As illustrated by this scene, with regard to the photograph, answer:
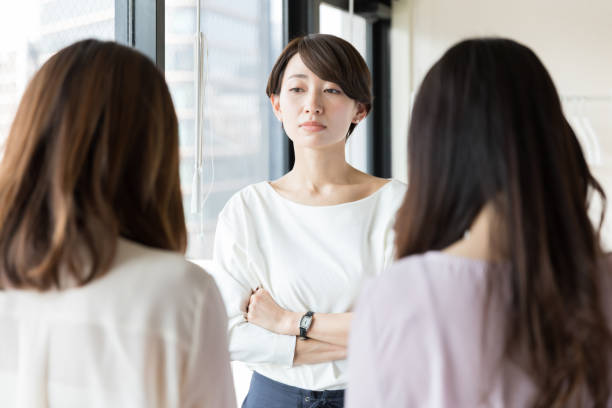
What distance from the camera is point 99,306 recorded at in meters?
0.66

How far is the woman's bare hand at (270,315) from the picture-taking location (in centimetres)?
125

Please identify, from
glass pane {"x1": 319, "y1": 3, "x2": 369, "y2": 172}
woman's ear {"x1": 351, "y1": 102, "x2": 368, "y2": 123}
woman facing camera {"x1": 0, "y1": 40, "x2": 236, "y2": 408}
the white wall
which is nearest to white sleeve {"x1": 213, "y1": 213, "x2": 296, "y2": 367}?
woman's ear {"x1": 351, "y1": 102, "x2": 368, "y2": 123}

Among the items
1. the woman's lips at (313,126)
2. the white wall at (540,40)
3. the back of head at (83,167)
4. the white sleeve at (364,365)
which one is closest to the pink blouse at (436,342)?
the white sleeve at (364,365)

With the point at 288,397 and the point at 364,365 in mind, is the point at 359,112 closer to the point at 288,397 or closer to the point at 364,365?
the point at 288,397

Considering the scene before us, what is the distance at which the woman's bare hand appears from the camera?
125 centimetres

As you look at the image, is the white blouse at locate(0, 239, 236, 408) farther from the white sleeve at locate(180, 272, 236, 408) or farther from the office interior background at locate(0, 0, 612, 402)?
the office interior background at locate(0, 0, 612, 402)

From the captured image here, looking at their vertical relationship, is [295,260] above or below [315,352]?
above

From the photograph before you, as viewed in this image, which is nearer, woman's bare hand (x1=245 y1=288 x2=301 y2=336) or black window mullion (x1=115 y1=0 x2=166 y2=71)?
woman's bare hand (x1=245 y1=288 x2=301 y2=336)

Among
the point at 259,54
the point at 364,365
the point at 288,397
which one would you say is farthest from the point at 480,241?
the point at 259,54

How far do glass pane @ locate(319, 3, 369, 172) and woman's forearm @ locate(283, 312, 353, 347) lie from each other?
146 centimetres

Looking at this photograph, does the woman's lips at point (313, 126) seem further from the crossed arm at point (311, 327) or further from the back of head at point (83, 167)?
the back of head at point (83, 167)

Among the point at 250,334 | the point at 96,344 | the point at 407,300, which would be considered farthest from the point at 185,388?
the point at 250,334

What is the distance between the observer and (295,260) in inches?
51.6

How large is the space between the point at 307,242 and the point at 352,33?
1617 mm
